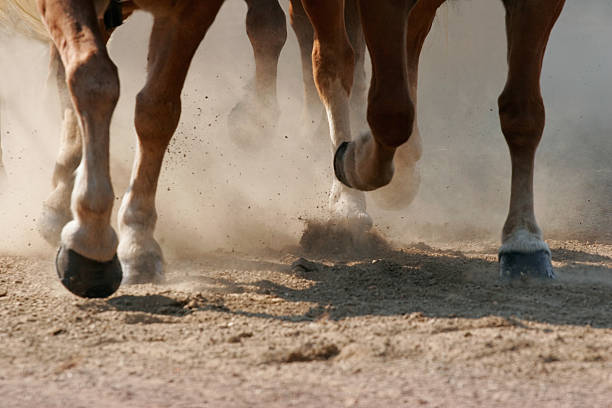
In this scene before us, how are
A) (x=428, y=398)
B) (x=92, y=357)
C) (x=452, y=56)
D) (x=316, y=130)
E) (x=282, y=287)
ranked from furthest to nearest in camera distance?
(x=452, y=56)
(x=316, y=130)
(x=282, y=287)
(x=92, y=357)
(x=428, y=398)

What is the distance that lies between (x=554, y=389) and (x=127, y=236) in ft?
6.75

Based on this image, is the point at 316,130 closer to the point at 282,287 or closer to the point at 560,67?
the point at 282,287

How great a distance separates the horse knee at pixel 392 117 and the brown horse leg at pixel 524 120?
644mm

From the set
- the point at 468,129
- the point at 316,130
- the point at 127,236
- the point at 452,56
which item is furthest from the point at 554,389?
the point at 452,56

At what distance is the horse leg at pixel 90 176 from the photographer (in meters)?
2.81

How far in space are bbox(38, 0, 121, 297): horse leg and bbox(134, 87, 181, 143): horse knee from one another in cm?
68

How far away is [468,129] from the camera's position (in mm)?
10094

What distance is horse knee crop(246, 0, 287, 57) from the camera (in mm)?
5773

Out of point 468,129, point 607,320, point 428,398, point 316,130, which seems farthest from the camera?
point 468,129

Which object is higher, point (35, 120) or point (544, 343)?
point (35, 120)

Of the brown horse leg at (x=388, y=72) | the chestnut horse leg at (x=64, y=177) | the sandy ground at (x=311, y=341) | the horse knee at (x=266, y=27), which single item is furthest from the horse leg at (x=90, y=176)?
the horse knee at (x=266, y=27)

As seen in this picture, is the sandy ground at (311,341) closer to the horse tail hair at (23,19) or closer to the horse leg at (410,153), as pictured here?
the horse leg at (410,153)

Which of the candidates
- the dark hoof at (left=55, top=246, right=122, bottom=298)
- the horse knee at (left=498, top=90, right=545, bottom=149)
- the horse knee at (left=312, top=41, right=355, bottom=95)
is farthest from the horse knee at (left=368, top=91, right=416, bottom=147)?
the horse knee at (left=312, top=41, right=355, bottom=95)

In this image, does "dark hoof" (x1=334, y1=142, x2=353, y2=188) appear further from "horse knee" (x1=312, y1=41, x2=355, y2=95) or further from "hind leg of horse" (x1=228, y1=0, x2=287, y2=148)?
"hind leg of horse" (x1=228, y1=0, x2=287, y2=148)
